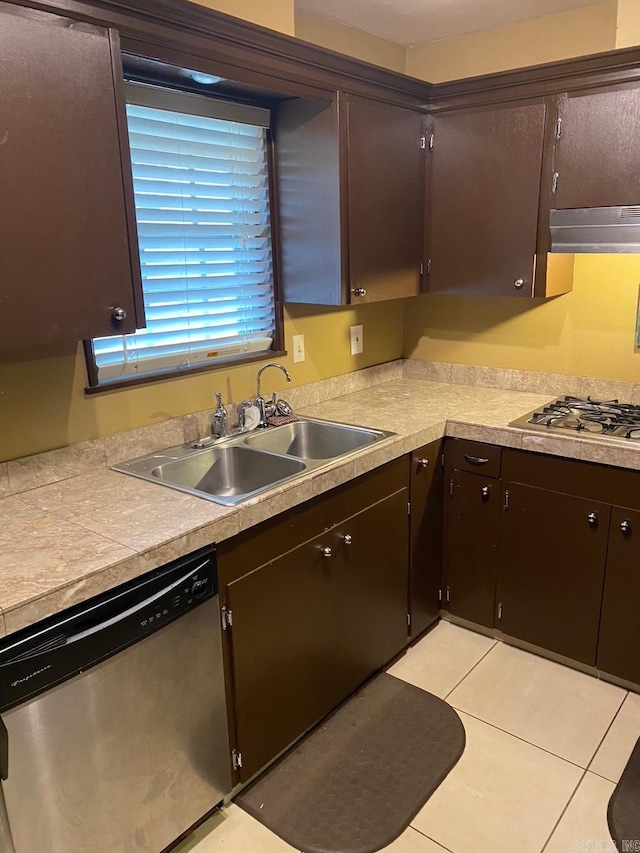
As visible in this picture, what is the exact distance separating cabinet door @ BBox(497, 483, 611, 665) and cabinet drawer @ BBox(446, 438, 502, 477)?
4.1 inches

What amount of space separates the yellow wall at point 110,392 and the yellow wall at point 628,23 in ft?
4.81

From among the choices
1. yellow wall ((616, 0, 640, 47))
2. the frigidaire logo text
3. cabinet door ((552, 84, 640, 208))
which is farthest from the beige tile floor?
yellow wall ((616, 0, 640, 47))

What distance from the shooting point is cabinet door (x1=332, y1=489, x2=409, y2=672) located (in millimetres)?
2217

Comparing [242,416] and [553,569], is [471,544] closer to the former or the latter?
[553,569]

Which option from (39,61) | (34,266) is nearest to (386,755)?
(34,266)

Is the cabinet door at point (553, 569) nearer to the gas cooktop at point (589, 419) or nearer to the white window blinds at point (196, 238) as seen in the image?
the gas cooktop at point (589, 419)

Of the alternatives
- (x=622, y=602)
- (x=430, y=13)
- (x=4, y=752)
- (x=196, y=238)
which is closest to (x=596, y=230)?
(x=430, y=13)

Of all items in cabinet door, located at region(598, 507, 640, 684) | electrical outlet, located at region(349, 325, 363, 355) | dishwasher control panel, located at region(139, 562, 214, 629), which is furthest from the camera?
electrical outlet, located at region(349, 325, 363, 355)

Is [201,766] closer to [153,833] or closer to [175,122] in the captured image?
[153,833]

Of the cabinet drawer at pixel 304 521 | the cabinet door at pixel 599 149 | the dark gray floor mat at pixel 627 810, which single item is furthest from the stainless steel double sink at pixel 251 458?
the dark gray floor mat at pixel 627 810

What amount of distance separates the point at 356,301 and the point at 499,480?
0.90m

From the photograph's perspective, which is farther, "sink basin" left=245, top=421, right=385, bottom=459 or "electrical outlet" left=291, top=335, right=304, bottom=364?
"electrical outlet" left=291, top=335, right=304, bottom=364

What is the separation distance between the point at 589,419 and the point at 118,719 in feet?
6.35

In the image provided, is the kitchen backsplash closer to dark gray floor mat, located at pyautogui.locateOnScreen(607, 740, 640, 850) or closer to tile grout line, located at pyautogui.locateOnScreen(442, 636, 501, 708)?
tile grout line, located at pyautogui.locateOnScreen(442, 636, 501, 708)
